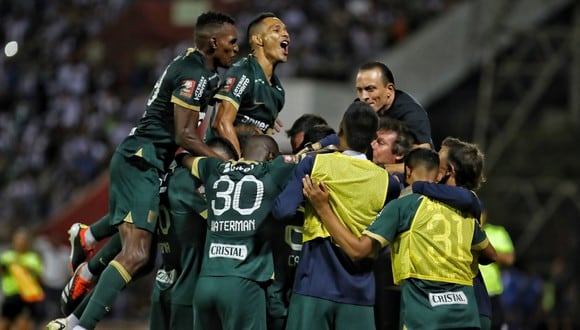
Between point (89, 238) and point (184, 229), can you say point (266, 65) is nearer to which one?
point (184, 229)

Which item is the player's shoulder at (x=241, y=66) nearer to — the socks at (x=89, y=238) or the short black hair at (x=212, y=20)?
the short black hair at (x=212, y=20)

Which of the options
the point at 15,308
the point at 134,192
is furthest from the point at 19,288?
the point at 134,192

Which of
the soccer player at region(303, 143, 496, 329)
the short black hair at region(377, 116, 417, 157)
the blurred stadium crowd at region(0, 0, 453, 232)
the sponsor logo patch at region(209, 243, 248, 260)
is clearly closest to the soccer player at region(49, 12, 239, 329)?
the sponsor logo patch at region(209, 243, 248, 260)

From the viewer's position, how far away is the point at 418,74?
72.8 feet

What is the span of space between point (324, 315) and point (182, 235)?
1.55 m

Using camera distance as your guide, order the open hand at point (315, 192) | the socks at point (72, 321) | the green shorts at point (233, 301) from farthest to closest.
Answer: the socks at point (72, 321), the green shorts at point (233, 301), the open hand at point (315, 192)

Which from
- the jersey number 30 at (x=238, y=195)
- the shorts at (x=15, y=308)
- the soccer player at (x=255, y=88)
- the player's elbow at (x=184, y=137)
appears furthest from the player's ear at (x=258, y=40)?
the shorts at (x=15, y=308)

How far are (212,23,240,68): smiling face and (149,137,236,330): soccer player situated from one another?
0.74 metres

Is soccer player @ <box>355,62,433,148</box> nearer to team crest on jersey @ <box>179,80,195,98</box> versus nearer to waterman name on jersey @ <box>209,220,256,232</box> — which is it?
team crest on jersey @ <box>179,80,195,98</box>

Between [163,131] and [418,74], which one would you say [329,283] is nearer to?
[163,131]

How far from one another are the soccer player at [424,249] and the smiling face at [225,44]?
173 cm

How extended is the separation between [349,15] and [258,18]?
1355 centimetres

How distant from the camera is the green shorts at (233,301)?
7.91 m

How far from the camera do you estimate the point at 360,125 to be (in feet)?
25.5
